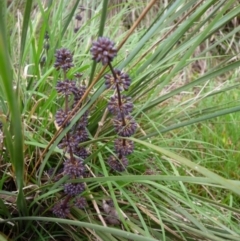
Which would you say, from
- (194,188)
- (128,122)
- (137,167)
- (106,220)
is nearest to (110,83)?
(128,122)

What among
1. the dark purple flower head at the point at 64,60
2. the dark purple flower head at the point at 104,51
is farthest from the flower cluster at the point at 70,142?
the dark purple flower head at the point at 104,51

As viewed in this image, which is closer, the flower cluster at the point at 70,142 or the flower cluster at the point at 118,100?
the flower cluster at the point at 118,100

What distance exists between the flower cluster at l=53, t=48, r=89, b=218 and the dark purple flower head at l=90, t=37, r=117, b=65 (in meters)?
0.13

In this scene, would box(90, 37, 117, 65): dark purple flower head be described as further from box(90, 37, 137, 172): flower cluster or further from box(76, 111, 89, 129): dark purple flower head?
box(76, 111, 89, 129): dark purple flower head

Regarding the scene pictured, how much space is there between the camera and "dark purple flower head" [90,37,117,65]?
2.07 ft

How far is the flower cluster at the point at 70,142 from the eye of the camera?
29.8 inches

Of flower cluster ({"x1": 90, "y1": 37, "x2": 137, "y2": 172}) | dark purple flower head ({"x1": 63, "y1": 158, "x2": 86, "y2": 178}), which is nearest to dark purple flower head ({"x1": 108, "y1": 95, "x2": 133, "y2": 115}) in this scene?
flower cluster ({"x1": 90, "y1": 37, "x2": 137, "y2": 172})

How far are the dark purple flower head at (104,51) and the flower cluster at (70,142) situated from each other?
0.13 m

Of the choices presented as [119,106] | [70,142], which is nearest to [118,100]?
[119,106]

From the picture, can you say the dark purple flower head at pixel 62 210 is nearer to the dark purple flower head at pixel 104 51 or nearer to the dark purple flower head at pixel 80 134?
the dark purple flower head at pixel 80 134

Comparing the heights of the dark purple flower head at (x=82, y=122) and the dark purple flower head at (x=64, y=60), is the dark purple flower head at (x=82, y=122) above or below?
below

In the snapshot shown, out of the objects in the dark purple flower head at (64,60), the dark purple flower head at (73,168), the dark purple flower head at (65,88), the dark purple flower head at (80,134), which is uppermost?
the dark purple flower head at (64,60)

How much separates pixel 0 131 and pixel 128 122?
29cm

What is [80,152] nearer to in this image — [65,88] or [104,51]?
[65,88]
